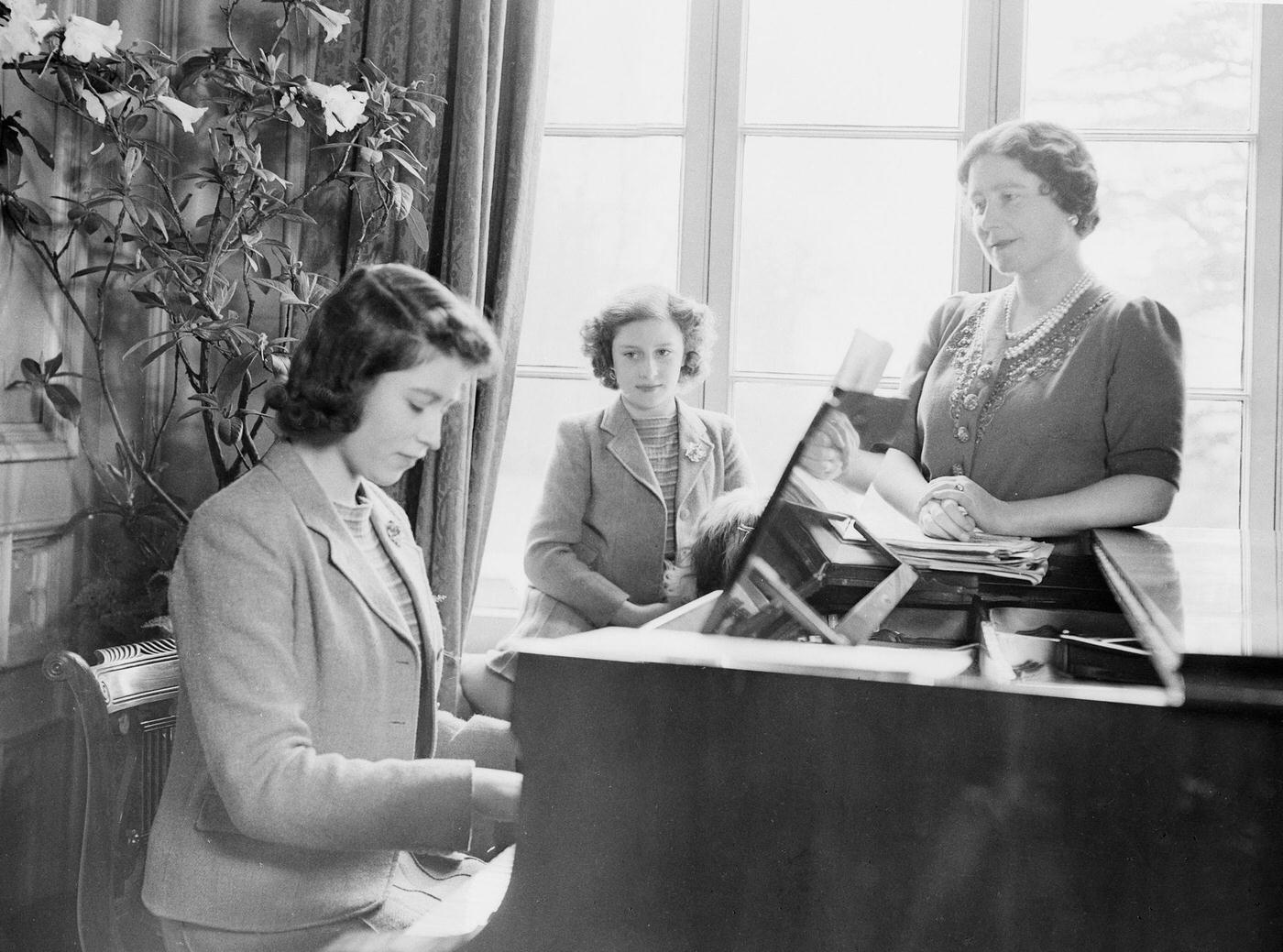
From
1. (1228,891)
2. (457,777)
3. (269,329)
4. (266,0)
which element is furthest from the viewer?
(269,329)

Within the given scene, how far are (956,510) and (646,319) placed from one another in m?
1.00

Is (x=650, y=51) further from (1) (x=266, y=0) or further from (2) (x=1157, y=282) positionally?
(2) (x=1157, y=282)

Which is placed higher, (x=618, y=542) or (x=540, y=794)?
(x=618, y=542)

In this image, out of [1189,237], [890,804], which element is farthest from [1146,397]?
[890,804]

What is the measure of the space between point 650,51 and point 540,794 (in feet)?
8.65

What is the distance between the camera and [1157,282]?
3.01 m

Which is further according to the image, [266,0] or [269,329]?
[269,329]

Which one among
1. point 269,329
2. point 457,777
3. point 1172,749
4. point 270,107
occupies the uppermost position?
point 270,107

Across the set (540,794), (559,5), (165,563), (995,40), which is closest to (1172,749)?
(540,794)

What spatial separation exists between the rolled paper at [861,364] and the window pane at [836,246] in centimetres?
202

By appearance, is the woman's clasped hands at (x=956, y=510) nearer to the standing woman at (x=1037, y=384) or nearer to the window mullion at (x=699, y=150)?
the standing woman at (x=1037, y=384)

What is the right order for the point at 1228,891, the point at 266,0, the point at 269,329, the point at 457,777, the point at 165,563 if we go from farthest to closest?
the point at 269,329 → the point at 266,0 → the point at 165,563 → the point at 457,777 → the point at 1228,891

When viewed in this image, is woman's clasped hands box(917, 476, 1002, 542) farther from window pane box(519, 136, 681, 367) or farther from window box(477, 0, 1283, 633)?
window pane box(519, 136, 681, 367)

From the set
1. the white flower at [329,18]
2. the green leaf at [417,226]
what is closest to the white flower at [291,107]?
the white flower at [329,18]
